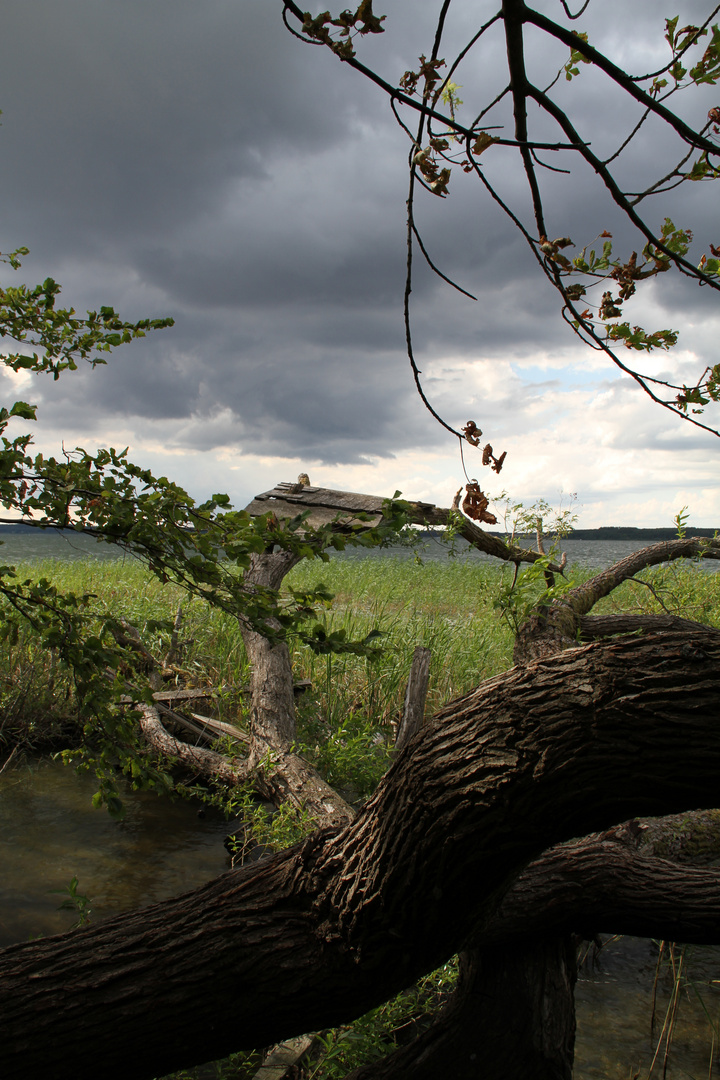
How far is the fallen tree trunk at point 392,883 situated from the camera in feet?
5.31

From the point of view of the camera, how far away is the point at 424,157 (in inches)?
69.0

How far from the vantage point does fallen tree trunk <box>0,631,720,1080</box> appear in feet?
5.31

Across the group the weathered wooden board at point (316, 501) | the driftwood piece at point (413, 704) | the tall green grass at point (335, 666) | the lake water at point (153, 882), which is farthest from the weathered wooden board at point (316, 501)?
the lake water at point (153, 882)

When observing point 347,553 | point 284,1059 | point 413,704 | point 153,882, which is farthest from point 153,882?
point 347,553

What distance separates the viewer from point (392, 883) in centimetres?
194

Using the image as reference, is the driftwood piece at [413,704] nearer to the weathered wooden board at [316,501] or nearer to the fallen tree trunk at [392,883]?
the weathered wooden board at [316,501]

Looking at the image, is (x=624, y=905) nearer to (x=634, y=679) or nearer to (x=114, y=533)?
(x=634, y=679)

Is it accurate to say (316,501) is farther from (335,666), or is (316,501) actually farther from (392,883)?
(392,883)

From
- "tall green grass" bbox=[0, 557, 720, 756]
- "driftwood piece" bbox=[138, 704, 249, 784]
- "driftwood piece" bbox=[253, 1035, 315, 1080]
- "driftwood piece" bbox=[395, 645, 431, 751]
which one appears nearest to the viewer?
"driftwood piece" bbox=[253, 1035, 315, 1080]

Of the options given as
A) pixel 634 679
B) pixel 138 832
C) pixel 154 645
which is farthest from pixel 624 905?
pixel 154 645

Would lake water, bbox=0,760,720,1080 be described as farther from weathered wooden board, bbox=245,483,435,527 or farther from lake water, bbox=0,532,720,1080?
weathered wooden board, bbox=245,483,435,527

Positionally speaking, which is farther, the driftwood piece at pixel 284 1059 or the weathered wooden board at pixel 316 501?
the weathered wooden board at pixel 316 501

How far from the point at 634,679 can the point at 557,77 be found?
157cm

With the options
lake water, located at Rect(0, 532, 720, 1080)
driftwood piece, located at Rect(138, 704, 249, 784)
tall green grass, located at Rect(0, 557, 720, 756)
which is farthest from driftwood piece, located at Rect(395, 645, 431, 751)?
lake water, located at Rect(0, 532, 720, 1080)
